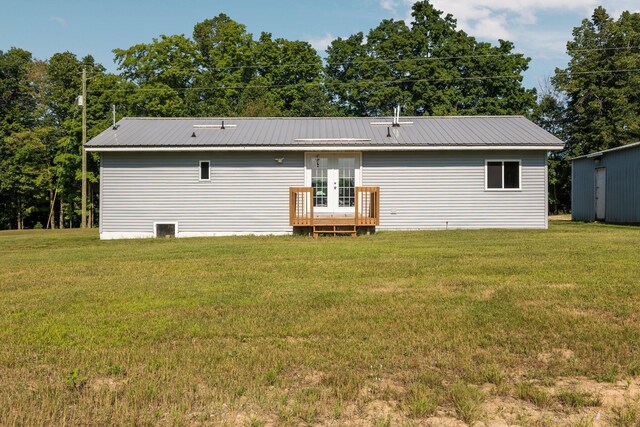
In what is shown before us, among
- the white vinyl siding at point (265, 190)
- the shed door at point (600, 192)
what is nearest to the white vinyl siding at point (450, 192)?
the white vinyl siding at point (265, 190)

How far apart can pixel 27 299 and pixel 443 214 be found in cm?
1188

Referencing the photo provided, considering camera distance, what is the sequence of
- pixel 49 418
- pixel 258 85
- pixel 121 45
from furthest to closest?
1. pixel 258 85
2. pixel 121 45
3. pixel 49 418

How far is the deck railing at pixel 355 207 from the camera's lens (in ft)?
46.5

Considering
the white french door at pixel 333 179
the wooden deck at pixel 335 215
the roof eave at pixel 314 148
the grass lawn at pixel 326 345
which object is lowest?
the grass lawn at pixel 326 345

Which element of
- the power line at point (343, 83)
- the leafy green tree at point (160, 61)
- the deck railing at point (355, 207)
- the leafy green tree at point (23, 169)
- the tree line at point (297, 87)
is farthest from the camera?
the leafy green tree at point (160, 61)

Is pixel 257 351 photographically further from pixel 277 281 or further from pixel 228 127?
pixel 228 127

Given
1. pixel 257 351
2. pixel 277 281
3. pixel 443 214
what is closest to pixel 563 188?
pixel 443 214

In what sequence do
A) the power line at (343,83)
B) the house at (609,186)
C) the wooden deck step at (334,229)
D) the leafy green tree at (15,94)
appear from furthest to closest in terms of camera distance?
the leafy green tree at (15,94) < the power line at (343,83) < the house at (609,186) < the wooden deck step at (334,229)

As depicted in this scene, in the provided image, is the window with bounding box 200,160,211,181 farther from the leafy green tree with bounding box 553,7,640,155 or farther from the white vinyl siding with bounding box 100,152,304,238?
the leafy green tree with bounding box 553,7,640,155

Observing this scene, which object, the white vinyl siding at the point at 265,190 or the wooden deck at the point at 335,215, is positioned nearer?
the wooden deck at the point at 335,215

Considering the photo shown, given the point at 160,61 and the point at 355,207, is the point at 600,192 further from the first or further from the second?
the point at 160,61

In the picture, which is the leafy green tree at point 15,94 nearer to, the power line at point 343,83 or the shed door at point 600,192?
the power line at point 343,83

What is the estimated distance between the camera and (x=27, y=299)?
567 cm

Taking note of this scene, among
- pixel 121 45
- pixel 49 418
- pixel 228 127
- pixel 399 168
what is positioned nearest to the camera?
pixel 49 418
